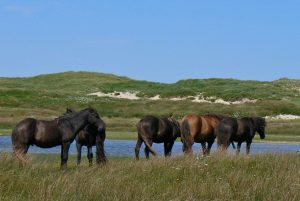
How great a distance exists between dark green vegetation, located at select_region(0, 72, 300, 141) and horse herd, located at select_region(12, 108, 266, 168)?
784 inches

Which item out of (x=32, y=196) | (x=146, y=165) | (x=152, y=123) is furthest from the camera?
(x=152, y=123)

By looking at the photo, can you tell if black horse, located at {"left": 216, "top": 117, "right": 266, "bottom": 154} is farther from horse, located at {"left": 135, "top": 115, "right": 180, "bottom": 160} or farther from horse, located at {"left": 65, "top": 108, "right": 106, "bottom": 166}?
horse, located at {"left": 65, "top": 108, "right": 106, "bottom": 166}

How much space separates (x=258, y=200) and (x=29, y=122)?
7009mm

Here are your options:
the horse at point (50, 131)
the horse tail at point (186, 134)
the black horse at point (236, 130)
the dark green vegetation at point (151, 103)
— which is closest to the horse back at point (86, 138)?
the horse at point (50, 131)

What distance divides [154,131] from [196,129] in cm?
151

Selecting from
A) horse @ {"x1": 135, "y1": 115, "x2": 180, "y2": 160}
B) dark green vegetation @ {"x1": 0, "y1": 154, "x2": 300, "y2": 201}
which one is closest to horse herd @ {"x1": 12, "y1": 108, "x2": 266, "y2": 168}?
horse @ {"x1": 135, "y1": 115, "x2": 180, "y2": 160}

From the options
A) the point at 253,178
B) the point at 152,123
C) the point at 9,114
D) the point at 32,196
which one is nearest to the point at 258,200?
the point at 253,178

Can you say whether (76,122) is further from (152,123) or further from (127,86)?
(127,86)

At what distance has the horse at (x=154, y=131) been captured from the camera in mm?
20906

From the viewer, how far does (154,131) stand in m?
21.1

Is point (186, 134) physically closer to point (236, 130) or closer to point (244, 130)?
point (236, 130)

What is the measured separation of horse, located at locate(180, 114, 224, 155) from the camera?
2117 centimetres

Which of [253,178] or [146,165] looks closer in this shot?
[253,178]

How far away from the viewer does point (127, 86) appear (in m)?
91.9
